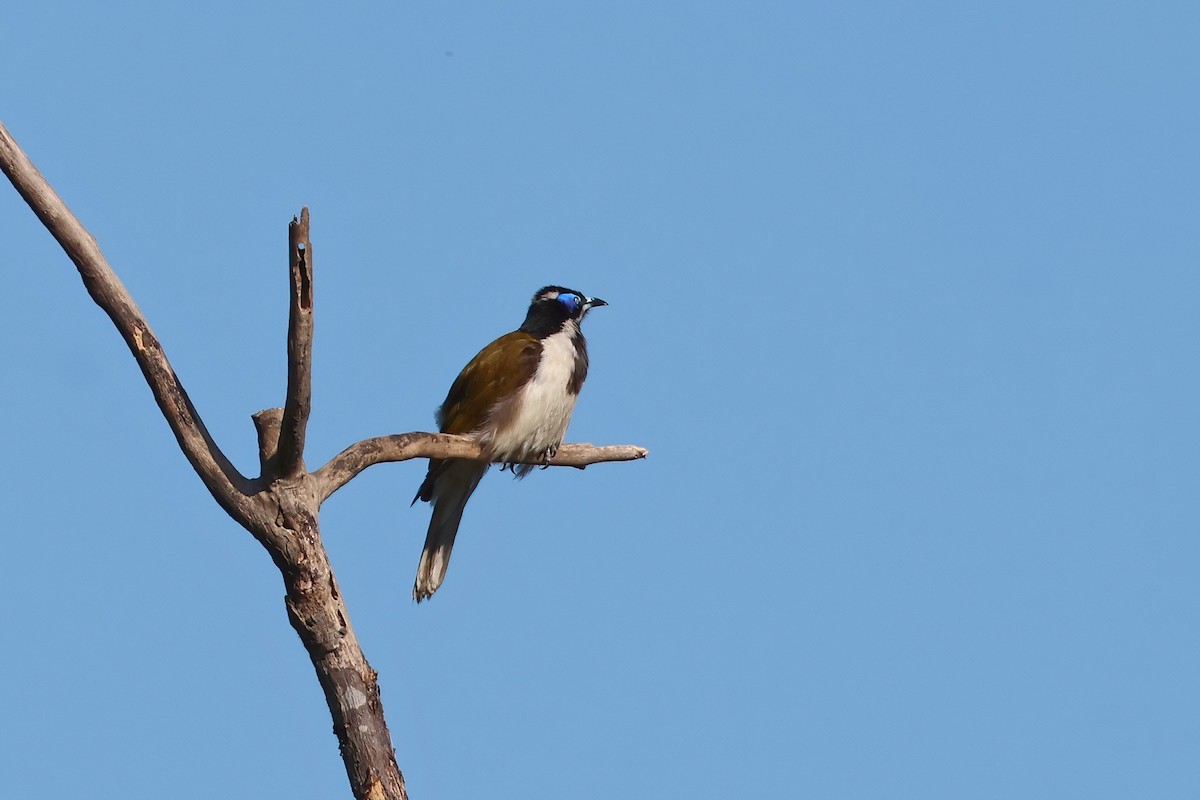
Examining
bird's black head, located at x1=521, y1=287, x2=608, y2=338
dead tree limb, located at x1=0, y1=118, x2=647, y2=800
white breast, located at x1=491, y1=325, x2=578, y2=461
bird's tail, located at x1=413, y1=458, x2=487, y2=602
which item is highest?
bird's black head, located at x1=521, y1=287, x2=608, y2=338

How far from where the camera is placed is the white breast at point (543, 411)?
8.46 meters

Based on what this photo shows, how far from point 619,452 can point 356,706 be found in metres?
2.92

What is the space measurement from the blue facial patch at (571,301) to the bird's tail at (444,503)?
137cm

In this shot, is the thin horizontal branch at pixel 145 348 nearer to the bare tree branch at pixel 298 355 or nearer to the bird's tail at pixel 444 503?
the bare tree branch at pixel 298 355

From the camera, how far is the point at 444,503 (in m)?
8.52

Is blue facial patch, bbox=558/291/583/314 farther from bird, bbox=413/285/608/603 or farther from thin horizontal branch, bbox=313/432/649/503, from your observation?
thin horizontal branch, bbox=313/432/649/503

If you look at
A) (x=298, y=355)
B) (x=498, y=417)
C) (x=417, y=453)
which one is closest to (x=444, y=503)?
(x=498, y=417)

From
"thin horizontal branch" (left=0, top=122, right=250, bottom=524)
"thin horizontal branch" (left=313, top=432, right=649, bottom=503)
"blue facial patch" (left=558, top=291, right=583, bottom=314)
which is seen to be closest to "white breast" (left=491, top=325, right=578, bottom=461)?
"thin horizontal branch" (left=313, top=432, right=649, bottom=503)

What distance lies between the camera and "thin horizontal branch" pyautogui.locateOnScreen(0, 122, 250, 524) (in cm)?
604

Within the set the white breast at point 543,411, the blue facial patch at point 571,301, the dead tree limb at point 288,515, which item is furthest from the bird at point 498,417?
the dead tree limb at point 288,515

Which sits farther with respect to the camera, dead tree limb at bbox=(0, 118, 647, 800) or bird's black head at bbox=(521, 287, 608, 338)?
bird's black head at bbox=(521, 287, 608, 338)

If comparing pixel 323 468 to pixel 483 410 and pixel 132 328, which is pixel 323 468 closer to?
pixel 132 328

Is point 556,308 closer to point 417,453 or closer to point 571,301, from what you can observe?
point 571,301

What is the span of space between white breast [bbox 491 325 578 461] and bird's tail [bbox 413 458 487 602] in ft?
0.76
